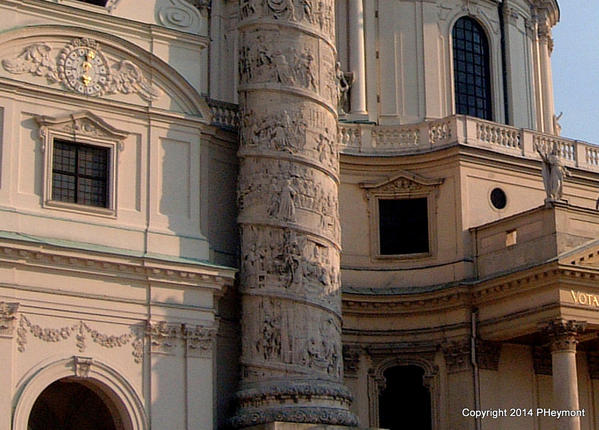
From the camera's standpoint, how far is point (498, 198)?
3653 cm

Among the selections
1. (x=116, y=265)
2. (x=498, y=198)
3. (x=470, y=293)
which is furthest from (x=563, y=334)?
(x=116, y=265)

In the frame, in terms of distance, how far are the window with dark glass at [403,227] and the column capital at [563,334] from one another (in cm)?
466

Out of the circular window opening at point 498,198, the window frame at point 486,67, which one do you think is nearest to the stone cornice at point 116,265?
the circular window opening at point 498,198

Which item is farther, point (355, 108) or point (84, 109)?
point (355, 108)

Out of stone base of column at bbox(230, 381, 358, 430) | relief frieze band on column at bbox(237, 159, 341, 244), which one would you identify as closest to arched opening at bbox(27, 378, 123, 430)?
stone base of column at bbox(230, 381, 358, 430)

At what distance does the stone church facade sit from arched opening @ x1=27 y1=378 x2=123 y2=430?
5 centimetres

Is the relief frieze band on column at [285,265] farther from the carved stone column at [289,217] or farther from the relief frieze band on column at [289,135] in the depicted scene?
the relief frieze band on column at [289,135]

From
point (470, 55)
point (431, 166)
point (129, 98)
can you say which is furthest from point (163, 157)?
point (470, 55)

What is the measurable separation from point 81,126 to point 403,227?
981 centimetres

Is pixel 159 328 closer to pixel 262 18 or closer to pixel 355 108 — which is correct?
pixel 262 18

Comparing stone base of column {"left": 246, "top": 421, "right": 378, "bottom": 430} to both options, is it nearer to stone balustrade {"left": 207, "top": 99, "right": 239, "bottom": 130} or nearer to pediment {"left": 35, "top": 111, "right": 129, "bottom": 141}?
pediment {"left": 35, "top": 111, "right": 129, "bottom": 141}

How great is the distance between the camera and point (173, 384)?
29.5 metres

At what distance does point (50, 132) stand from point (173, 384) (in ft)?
18.7

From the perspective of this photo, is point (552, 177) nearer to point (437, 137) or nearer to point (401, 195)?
point (437, 137)
